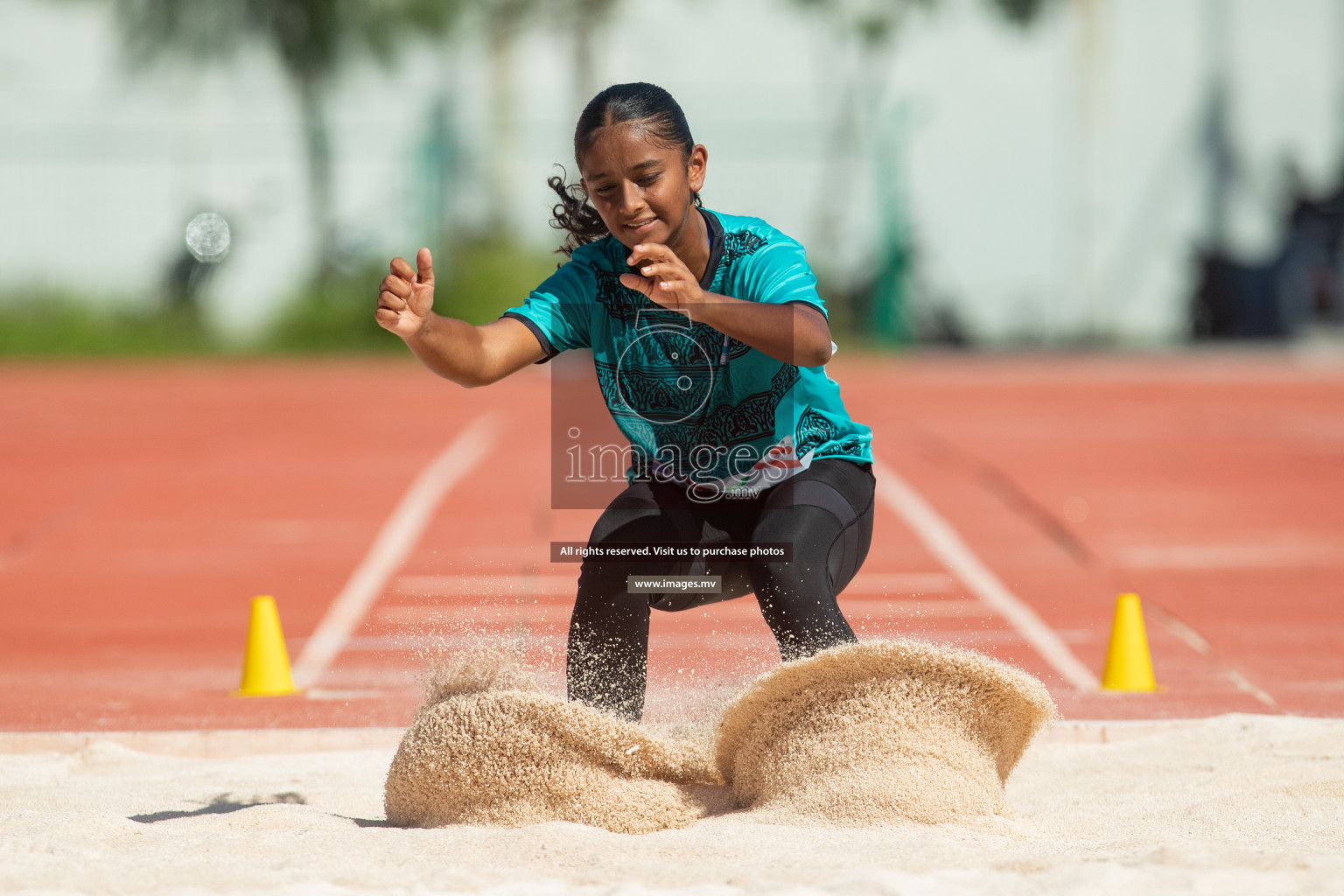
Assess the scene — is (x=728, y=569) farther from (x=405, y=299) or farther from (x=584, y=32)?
(x=584, y=32)

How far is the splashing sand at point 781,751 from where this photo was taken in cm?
330

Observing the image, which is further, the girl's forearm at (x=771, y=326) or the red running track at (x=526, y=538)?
the red running track at (x=526, y=538)

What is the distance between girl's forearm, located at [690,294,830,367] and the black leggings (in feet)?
1.18

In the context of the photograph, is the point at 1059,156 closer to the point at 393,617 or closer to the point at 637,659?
the point at 393,617

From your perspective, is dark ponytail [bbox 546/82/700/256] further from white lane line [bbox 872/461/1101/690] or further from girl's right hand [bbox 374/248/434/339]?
white lane line [bbox 872/461/1101/690]

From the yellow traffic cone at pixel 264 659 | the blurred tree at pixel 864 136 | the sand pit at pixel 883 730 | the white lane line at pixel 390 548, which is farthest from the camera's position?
the blurred tree at pixel 864 136

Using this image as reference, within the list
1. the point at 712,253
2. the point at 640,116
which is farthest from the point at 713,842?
the point at 640,116

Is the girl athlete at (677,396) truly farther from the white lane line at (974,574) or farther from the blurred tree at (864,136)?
the blurred tree at (864,136)

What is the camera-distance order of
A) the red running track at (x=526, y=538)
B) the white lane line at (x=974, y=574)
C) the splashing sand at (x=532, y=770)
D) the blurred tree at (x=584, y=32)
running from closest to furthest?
the splashing sand at (x=532, y=770) → the red running track at (x=526, y=538) → the white lane line at (x=974, y=574) → the blurred tree at (x=584, y=32)

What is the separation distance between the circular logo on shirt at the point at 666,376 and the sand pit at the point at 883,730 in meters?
0.64

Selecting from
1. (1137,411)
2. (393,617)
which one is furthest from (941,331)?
(393,617)

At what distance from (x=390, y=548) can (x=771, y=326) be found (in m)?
5.50

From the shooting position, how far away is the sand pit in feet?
10.7

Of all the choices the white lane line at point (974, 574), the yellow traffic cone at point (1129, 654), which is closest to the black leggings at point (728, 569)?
the yellow traffic cone at point (1129, 654)
